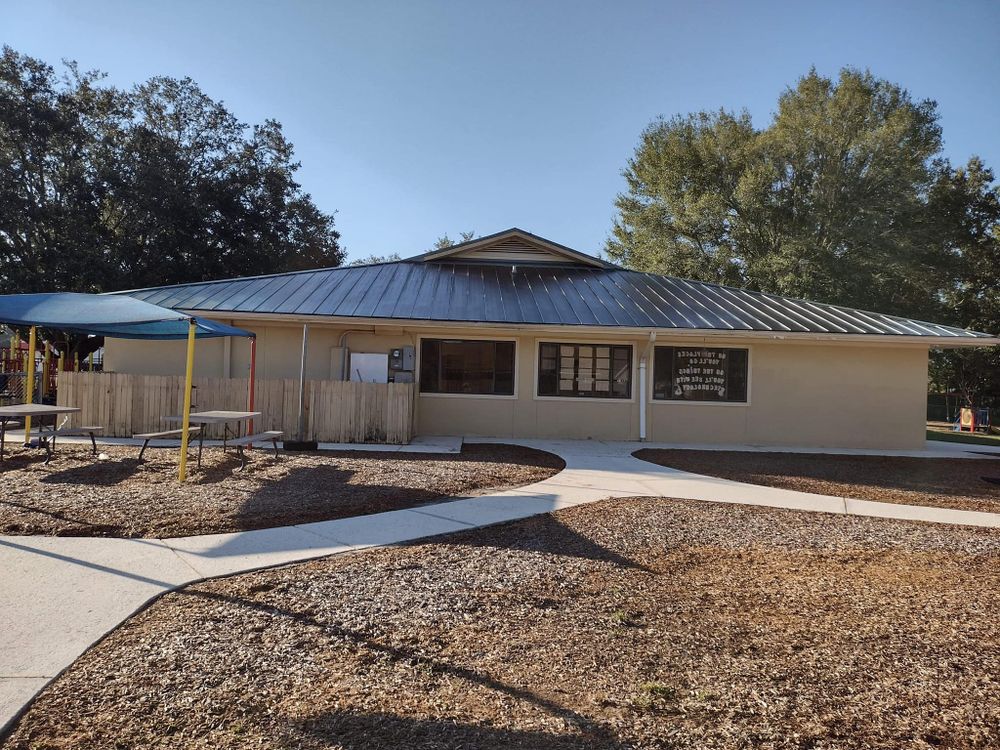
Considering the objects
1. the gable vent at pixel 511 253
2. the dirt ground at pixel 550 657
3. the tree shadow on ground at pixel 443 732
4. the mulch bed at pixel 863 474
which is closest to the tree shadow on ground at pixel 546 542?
the dirt ground at pixel 550 657

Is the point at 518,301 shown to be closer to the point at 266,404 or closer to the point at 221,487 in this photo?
the point at 266,404

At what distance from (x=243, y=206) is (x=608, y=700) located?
31.2m

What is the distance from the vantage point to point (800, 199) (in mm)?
30062

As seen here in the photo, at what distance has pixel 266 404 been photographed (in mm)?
12648

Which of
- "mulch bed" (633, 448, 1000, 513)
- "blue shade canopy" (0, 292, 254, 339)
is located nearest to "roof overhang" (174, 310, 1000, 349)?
"mulch bed" (633, 448, 1000, 513)

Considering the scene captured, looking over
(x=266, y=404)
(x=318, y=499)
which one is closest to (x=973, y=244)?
(x=266, y=404)

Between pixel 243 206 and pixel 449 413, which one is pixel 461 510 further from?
pixel 243 206

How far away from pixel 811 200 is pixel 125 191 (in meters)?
31.5

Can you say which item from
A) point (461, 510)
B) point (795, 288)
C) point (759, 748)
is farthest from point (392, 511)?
point (795, 288)

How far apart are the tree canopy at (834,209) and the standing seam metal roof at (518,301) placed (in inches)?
544

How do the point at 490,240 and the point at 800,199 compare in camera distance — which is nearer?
the point at 490,240

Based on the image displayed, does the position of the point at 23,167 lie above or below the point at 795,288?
above

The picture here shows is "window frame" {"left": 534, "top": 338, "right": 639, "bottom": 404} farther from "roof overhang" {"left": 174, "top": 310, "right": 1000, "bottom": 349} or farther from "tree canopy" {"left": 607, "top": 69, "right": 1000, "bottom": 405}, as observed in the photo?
"tree canopy" {"left": 607, "top": 69, "right": 1000, "bottom": 405}

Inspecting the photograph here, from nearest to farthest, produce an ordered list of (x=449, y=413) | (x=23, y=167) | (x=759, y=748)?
(x=759, y=748)
(x=449, y=413)
(x=23, y=167)
